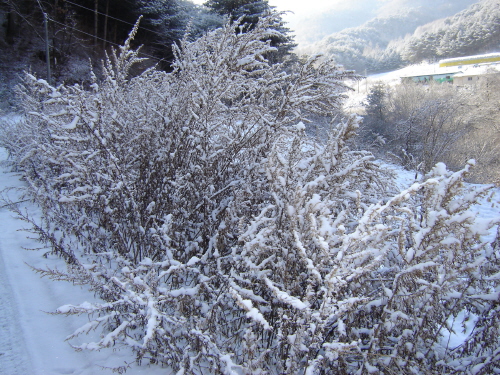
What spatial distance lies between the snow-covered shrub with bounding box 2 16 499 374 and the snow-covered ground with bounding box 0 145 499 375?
0.60 feet

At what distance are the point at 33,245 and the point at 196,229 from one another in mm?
2262

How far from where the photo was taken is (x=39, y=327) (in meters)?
2.29

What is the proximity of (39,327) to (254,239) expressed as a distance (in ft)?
6.23

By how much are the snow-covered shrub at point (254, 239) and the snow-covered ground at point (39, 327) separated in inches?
7.2

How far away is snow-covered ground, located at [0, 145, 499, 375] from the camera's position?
1976 millimetres

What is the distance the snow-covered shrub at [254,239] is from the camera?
1.62 m

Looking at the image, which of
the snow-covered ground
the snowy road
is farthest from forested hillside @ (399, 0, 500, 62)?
the snowy road

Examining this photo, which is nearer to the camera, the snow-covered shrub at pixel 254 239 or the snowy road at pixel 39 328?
the snow-covered shrub at pixel 254 239

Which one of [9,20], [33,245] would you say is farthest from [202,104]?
[9,20]

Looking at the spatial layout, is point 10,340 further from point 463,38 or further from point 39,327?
point 463,38

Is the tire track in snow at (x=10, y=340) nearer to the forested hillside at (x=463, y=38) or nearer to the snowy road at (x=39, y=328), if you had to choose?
the snowy road at (x=39, y=328)

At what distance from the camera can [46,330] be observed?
2.27 m

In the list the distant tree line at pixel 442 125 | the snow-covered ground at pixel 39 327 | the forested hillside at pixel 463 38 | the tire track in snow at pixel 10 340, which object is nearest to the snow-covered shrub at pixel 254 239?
the snow-covered ground at pixel 39 327

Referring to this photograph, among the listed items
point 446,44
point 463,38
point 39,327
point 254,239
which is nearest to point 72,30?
point 39,327
